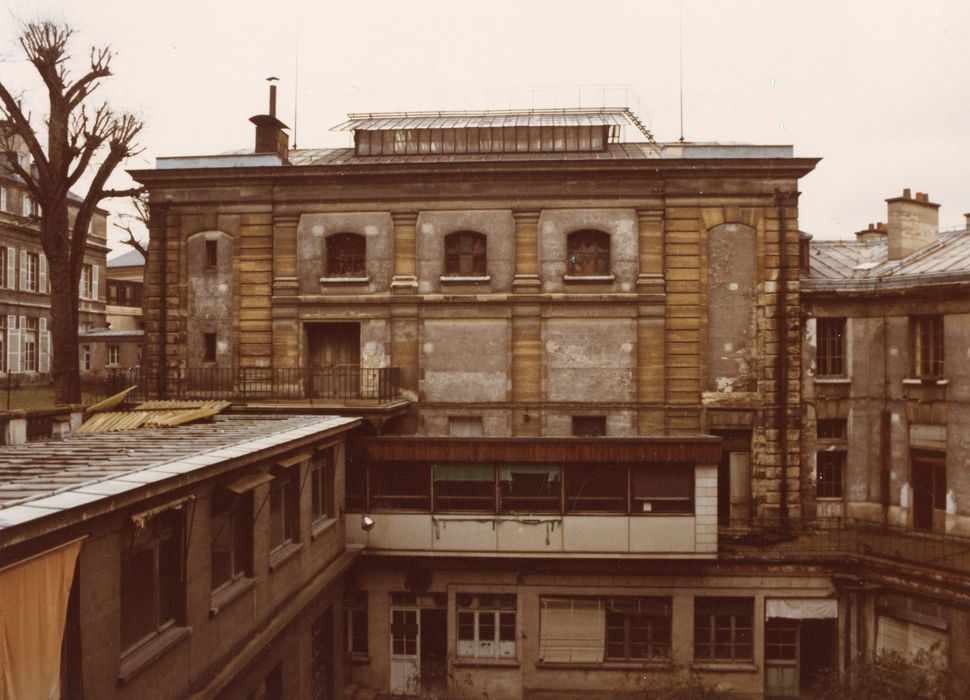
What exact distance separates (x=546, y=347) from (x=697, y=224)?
235 inches

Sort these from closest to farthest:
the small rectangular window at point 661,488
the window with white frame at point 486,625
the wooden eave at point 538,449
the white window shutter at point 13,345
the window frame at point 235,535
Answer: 1. the window frame at point 235,535
2. the wooden eave at point 538,449
3. the small rectangular window at point 661,488
4. the window with white frame at point 486,625
5. the white window shutter at point 13,345

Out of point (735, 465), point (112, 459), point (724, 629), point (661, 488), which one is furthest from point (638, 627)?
point (112, 459)

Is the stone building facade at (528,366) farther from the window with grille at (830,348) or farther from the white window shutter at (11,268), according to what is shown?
the white window shutter at (11,268)

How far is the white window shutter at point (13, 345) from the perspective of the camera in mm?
40191

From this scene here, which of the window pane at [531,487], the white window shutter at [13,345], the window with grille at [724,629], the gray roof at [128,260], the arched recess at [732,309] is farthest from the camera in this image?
the gray roof at [128,260]

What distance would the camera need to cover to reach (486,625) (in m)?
19.5

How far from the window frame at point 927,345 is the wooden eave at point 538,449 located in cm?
790

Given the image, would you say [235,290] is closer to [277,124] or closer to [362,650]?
[277,124]

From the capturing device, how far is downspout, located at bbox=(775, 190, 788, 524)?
21.9 m

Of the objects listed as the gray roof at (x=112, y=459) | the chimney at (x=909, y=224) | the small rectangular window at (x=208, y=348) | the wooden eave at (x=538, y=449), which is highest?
the chimney at (x=909, y=224)

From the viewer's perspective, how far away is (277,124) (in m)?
25.3

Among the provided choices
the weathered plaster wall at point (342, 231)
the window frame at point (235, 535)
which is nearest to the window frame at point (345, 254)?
the weathered plaster wall at point (342, 231)

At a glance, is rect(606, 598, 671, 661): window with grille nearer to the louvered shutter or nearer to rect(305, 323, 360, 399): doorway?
the louvered shutter

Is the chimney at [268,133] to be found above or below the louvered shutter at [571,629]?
above
